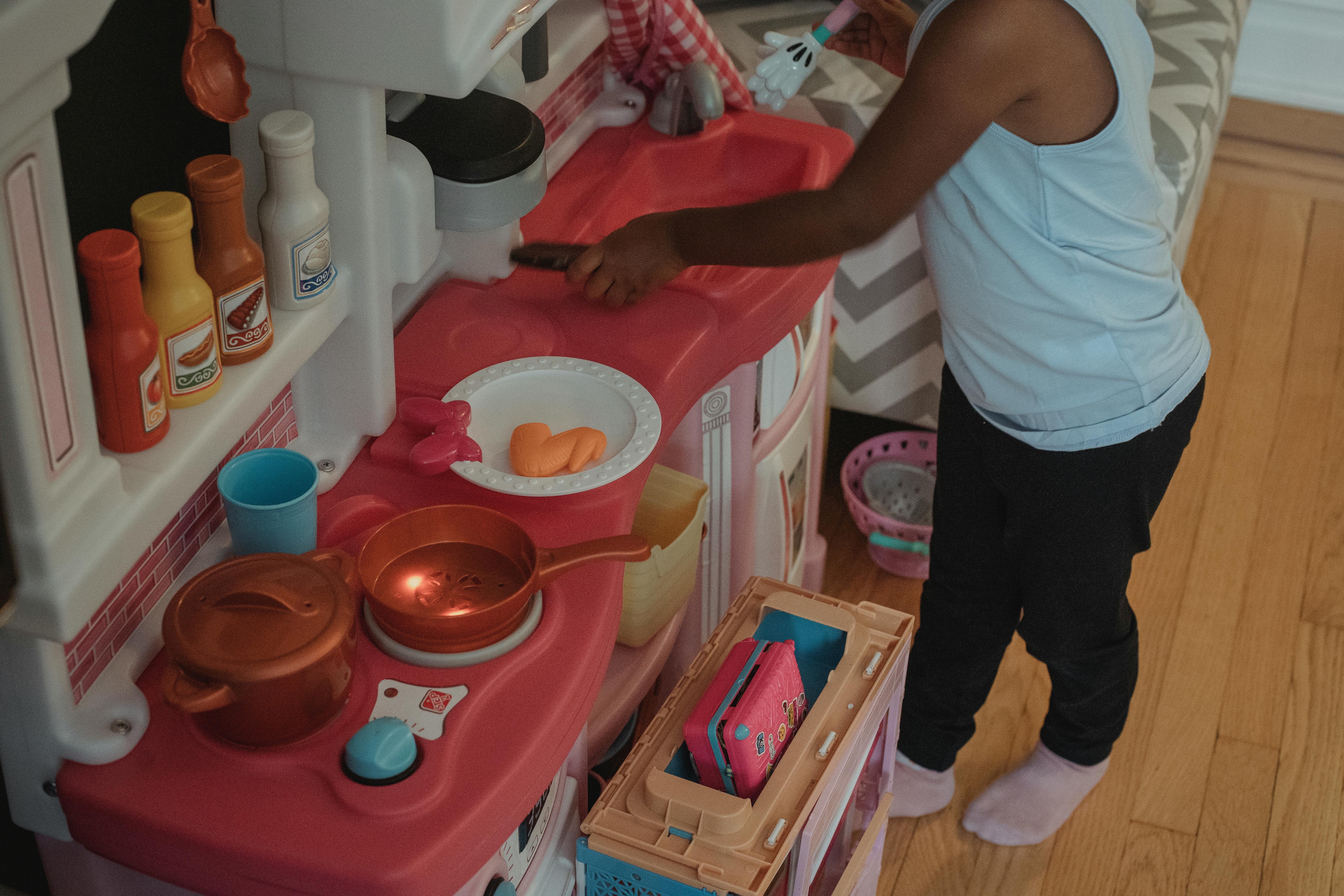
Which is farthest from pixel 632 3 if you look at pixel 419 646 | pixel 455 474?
pixel 419 646

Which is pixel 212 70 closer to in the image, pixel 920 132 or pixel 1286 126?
pixel 920 132

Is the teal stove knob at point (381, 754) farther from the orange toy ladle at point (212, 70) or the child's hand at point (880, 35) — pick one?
the child's hand at point (880, 35)

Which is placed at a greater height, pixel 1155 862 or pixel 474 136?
pixel 474 136

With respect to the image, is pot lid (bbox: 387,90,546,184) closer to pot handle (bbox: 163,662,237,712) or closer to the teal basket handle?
pot handle (bbox: 163,662,237,712)

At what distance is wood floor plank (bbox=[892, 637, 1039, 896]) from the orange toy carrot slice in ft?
2.78

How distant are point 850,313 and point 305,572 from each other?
1364 millimetres

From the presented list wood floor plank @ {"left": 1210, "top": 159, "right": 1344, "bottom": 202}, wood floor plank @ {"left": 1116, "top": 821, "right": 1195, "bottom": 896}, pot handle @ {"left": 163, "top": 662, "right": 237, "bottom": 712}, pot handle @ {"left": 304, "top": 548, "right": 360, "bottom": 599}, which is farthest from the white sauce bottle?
wood floor plank @ {"left": 1210, "top": 159, "right": 1344, "bottom": 202}

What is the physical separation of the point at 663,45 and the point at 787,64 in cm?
23

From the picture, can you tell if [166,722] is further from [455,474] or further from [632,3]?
[632,3]

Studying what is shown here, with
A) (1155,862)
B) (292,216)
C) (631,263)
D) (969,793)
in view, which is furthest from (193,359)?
(1155,862)

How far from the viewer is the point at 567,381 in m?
1.40

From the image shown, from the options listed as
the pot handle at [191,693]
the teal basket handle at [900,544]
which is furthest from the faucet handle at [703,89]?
the pot handle at [191,693]

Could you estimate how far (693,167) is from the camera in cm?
186

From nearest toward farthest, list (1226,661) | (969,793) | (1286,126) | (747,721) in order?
1. (747,721)
2. (969,793)
3. (1226,661)
4. (1286,126)
